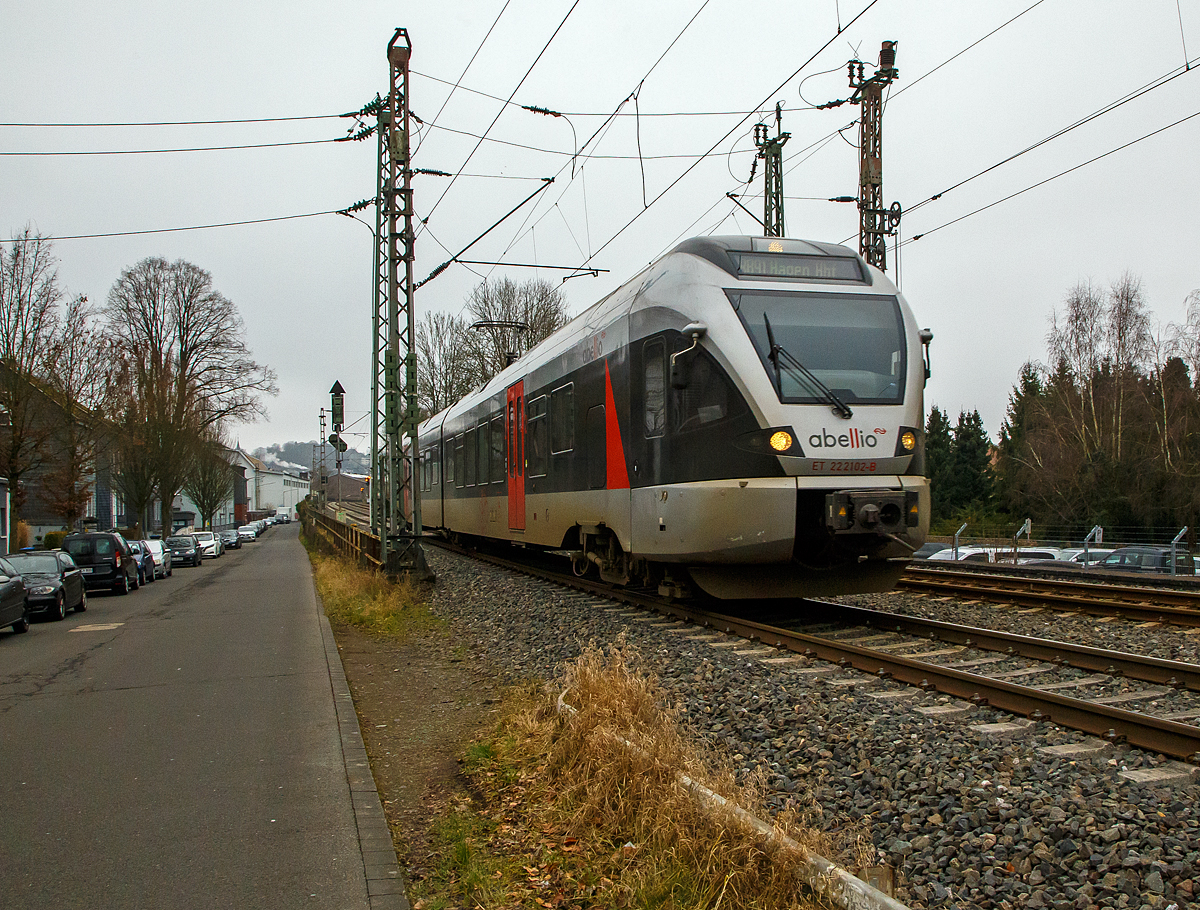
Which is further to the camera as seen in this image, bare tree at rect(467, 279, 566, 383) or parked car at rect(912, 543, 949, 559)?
bare tree at rect(467, 279, 566, 383)

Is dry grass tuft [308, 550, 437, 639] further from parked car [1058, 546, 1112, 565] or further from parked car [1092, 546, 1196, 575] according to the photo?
parked car [1058, 546, 1112, 565]

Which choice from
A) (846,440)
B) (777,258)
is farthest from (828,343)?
(777,258)

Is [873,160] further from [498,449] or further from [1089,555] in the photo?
[1089,555]

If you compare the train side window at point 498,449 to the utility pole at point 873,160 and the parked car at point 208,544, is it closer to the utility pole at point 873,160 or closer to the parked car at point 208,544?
the utility pole at point 873,160

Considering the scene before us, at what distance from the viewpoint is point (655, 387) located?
396 inches

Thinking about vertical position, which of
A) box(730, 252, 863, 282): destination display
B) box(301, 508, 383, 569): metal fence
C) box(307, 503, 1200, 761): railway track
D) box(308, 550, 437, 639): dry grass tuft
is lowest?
box(308, 550, 437, 639): dry grass tuft

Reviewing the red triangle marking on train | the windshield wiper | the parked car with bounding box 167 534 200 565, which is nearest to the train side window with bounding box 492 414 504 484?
the red triangle marking on train

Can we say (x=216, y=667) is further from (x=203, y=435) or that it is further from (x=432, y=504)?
(x=203, y=435)

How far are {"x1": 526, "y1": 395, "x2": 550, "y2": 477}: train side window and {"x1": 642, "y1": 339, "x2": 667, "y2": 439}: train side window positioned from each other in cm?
379

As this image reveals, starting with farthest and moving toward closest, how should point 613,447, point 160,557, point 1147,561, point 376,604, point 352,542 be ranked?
1. point 160,557
2. point 1147,561
3. point 352,542
4. point 376,604
5. point 613,447

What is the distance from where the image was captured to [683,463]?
9383mm

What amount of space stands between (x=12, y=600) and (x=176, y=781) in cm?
1052

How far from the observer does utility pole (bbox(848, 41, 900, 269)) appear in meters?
18.9

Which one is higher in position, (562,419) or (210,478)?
(210,478)
